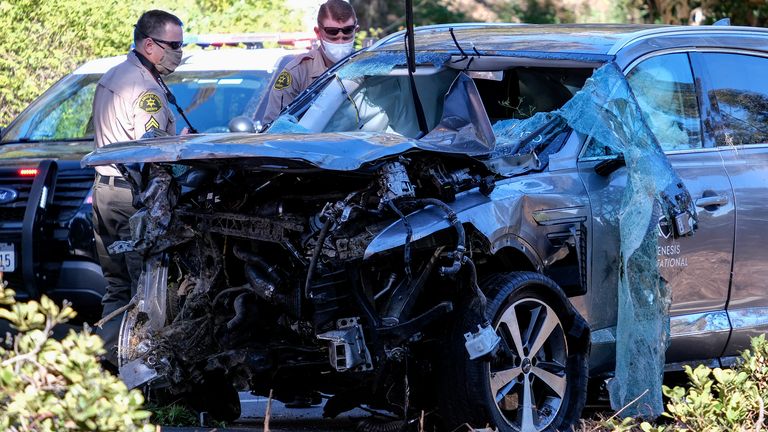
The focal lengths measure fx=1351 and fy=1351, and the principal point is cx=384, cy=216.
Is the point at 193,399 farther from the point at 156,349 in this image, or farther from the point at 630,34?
the point at 630,34

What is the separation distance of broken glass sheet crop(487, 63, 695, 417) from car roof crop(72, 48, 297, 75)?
4548mm

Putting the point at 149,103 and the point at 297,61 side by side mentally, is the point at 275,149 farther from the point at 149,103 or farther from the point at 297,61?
the point at 297,61

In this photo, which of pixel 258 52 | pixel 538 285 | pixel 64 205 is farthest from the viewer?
pixel 258 52

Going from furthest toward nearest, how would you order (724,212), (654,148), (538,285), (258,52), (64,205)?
(258,52), (64,205), (724,212), (654,148), (538,285)

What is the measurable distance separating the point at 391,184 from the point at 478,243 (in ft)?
1.78

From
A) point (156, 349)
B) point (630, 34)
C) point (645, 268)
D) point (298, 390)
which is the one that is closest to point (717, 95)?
point (630, 34)

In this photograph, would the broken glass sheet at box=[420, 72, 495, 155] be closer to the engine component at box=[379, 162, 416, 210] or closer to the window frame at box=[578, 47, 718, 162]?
the engine component at box=[379, 162, 416, 210]

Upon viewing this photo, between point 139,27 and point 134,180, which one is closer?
point 134,180

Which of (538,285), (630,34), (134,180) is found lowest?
(538,285)

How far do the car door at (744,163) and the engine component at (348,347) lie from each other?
2247mm

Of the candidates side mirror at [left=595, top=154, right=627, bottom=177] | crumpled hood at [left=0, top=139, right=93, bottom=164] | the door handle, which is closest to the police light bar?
crumpled hood at [left=0, top=139, right=93, bottom=164]

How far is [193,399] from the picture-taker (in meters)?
6.34

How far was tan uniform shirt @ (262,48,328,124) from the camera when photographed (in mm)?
8359

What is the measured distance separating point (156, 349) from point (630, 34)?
9.21 ft
